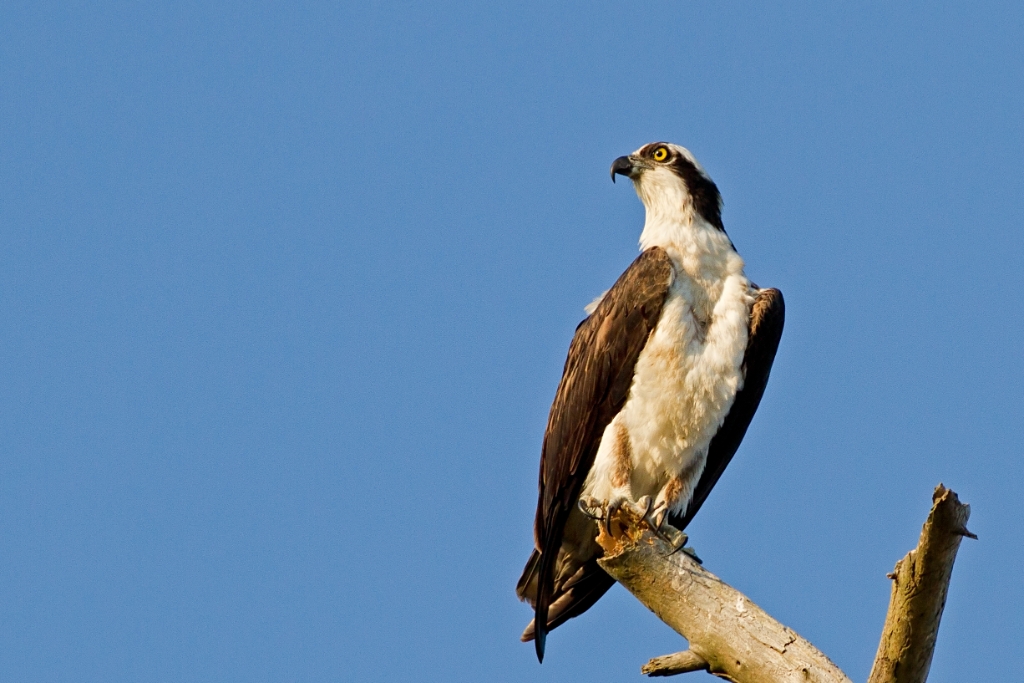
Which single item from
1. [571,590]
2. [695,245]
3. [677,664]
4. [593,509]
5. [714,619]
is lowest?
[677,664]

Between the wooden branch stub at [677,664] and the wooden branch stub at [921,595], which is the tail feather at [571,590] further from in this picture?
the wooden branch stub at [921,595]

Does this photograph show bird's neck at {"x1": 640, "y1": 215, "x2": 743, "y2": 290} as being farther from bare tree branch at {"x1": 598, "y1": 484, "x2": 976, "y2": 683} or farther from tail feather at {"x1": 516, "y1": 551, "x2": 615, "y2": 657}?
tail feather at {"x1": 516, "y1": 551, "x2": 615, "y2": 657}

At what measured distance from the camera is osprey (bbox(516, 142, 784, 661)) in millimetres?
7742

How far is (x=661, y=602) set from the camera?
249 inches

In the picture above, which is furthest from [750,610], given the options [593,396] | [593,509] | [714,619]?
[593,396]

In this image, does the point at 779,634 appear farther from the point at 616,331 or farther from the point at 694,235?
the point at 694,235

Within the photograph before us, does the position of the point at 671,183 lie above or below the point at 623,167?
below

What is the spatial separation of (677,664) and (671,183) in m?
3.88

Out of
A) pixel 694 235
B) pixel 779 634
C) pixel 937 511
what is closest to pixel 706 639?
pixel 779 634

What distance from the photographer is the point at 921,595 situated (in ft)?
16.9

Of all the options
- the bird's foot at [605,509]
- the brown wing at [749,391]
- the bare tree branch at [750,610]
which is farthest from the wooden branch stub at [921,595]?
the brown wing at [749,391]

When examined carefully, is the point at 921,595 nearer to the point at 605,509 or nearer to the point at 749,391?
the point at 605,509

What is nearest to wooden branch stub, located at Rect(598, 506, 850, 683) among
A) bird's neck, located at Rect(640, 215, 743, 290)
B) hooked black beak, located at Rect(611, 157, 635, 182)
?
bird's neck, located at Rect(640, 215, 743, 290)

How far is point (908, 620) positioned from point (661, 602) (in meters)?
1.43
